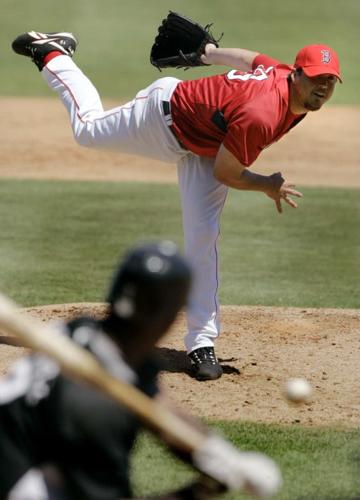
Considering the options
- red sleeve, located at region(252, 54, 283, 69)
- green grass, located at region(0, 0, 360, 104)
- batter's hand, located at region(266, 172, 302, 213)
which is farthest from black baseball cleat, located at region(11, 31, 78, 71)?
green grass, located at region(0, 0, 360, 104)

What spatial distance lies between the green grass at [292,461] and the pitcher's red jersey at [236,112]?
1594mm

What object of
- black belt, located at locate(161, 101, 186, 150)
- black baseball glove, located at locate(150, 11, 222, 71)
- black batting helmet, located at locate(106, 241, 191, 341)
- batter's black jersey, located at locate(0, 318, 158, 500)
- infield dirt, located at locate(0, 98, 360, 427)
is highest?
black batting helmet, located at locate(106, 241, 191, 341)

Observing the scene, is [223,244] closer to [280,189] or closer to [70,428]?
[280,189]


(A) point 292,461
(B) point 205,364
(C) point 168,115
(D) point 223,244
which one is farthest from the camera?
(D) point 223,244

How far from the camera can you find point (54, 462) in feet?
10.4

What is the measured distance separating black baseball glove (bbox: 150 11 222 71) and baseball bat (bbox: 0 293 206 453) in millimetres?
4797

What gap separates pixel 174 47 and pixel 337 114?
502 inches

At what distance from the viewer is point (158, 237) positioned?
11.3m

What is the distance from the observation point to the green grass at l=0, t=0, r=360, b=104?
2305 cm

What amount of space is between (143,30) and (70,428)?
80.3 ft

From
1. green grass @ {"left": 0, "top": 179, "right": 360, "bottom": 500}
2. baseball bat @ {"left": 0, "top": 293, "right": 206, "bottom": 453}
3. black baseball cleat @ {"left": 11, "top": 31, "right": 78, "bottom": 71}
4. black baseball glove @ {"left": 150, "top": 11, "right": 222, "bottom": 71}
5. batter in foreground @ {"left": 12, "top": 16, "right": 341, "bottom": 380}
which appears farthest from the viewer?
green grass @ {"left": 0, "top": 179, "right": 360, "bottom": 500}

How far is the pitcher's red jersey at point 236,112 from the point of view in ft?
21.3

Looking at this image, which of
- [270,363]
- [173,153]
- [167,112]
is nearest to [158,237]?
[270,363]

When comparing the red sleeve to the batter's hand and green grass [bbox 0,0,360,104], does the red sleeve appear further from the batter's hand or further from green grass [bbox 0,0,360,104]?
green grass [bbox 0,0,360,104]
